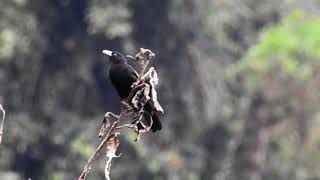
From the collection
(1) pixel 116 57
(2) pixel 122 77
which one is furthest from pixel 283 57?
(2) pixel 122 77

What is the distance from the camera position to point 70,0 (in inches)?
438

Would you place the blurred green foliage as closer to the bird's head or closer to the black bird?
the bird's head

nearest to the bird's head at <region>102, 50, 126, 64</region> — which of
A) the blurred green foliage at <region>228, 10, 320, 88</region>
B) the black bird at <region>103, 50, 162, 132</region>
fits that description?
the black bird at <region>103, 50, 162, 132</region>

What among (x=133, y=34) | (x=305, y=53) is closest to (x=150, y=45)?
(x=133, y=34)

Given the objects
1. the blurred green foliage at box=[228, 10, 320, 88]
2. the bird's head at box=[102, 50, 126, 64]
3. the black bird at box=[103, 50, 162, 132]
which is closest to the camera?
the black bird at box=[103, 50, 162, 132]

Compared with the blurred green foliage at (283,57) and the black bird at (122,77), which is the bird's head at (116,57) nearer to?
the black bird at (122,77)

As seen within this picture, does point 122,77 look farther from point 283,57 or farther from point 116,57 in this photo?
point 283,57

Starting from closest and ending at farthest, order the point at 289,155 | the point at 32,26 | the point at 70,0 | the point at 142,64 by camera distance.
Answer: the point at 142,64 → the point at 32,26 → the point at 70,0 → the point at 289,155

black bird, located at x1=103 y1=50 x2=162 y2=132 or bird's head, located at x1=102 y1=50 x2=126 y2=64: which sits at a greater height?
bird's head, located at x1=102 y1=50 x2=126 y2=64

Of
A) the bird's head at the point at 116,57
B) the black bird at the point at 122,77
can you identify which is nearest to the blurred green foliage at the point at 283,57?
the bird's head at the point at 116,57

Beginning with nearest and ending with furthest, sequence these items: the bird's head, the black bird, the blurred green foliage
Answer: the black bird → the bird's head → the blurred green foliage

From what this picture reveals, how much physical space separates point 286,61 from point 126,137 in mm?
2130

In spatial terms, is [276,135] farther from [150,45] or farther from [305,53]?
[150,45]

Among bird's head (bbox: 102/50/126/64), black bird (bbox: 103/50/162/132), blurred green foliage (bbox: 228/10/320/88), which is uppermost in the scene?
blurred green foliage (bbox: 228/10/320/88)
